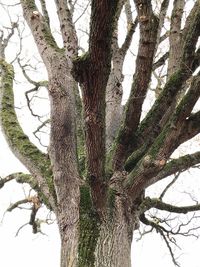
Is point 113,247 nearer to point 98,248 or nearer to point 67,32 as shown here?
point 98,248

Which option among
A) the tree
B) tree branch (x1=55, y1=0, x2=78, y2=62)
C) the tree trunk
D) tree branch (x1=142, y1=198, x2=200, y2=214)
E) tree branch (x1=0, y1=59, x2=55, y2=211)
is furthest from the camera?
tree branch (x1=142, y1=198, x2=200, y2=214)

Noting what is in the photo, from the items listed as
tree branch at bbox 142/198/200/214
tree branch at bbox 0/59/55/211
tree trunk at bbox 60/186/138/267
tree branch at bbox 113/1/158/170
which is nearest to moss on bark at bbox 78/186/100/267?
tree trunk at bbox 60/186/138/267

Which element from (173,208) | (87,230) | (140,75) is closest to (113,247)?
(87,230)

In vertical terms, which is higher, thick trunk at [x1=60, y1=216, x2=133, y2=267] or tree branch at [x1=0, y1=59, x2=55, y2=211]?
tree branch at [x1=0, y1=59, x2=55, y2=211]

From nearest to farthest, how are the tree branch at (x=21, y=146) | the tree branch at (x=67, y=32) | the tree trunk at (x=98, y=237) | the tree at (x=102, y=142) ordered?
the tree at (x=102, y=142) → the tree trunk at (x=98, y=237) → the tree branch at (x=21, y=146) → the tree branch at (x=67, y=32)

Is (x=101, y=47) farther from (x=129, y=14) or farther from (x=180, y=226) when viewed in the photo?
(x=129, y=14)

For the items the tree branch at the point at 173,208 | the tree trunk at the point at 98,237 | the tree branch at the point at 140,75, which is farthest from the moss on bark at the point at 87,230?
the tree branch at the point at 173,208

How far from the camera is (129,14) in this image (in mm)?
6500

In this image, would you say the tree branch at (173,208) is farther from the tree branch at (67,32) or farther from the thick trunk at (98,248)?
the tree branch at (67,32)

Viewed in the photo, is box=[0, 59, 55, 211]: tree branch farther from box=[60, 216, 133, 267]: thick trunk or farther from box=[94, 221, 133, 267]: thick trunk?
box=[94, 221, 133, 267]: thick trunk

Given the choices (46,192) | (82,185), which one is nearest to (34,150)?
(46,192)

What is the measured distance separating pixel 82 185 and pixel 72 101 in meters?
0.89

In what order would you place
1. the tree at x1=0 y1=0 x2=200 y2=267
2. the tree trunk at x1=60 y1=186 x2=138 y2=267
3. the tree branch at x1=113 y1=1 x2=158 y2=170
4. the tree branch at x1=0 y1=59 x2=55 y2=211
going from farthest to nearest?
the tree branch at x1=0 y1=59 x2=55 y2=211
the tree trunk at x1=60 y1=186 x2=138 y2=267
the tree branch at x1=113 y1=1 x2=158 y2=170
the tree at x1=0 y1=0 x2=200 y2=267

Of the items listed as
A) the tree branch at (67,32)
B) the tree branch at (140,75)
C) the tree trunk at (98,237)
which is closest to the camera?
the tree branch at (140,75)
